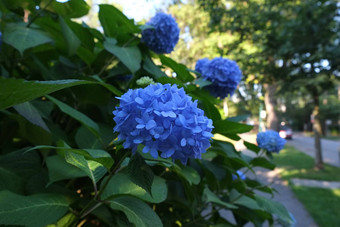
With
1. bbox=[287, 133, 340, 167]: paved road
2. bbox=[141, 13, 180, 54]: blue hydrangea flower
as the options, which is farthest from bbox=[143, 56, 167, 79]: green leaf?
bbox=[287, 133, 340, 167]: paved road

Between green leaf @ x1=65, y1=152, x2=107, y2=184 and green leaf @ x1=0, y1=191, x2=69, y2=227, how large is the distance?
0.52 feet

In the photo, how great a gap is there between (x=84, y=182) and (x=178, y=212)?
0.52 m

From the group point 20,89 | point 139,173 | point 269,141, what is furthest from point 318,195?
point 20,89

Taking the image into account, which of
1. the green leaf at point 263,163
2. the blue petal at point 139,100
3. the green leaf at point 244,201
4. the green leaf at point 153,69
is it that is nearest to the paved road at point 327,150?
the green leaf at point 263,163

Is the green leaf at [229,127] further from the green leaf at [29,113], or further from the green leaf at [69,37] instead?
the green leaf at [69,37]

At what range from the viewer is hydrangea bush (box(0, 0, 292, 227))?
0.68m

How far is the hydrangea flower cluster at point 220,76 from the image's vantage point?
5.32ft

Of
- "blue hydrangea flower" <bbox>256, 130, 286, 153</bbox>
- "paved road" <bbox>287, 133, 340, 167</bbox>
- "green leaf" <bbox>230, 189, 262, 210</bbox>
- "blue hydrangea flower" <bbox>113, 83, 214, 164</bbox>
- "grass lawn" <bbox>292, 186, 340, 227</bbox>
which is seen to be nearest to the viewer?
"blue hydrangea flower" <bbox>113, 83, 214, 164</bbox>

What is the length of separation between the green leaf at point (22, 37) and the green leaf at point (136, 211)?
767 millimetres

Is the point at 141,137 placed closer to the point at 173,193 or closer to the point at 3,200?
the point at 3,200

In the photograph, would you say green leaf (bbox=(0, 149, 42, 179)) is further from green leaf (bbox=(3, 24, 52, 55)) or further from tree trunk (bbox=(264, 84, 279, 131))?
tree trunk (bbox=(264, 84, 279, 131))

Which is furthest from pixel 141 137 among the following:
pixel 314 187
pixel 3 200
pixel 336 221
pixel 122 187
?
pixel 314 187

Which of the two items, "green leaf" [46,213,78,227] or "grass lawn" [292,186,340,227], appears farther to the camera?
"grass lawn" [292,186,340,227]

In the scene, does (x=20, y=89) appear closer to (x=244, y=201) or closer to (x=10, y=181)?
(x=10, y=181)
